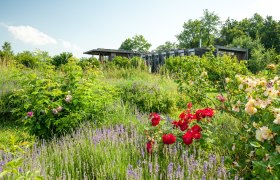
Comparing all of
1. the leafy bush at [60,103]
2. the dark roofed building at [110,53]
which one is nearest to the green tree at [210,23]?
the dark roofed building at [110,53]

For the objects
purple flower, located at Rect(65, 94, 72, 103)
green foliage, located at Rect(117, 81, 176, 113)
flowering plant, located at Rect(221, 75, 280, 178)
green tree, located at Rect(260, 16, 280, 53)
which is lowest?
green foliage, located at Rect(117, 81, 176, 113)

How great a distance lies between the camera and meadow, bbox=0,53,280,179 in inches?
98.8

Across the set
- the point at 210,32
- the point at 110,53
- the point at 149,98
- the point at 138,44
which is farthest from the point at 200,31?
the point at 149,98

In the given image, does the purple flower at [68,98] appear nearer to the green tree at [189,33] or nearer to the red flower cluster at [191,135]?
the red flower cluster at [191,135]

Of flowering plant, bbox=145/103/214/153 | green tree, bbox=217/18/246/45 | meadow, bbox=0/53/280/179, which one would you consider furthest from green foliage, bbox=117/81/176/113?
green tree, bbox=217/18/246/45

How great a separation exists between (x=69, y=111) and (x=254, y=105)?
11.3 ft

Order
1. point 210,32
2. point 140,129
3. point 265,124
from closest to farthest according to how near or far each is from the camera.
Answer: point 265,124 < point 140,129 < point 210,32

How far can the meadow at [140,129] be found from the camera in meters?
2.51

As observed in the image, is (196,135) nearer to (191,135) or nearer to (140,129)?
(191,135)

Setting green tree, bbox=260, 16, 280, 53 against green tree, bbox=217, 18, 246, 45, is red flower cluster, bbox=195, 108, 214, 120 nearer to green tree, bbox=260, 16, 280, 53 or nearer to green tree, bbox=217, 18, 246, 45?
green tree, bbox=260, 16, 280, 53

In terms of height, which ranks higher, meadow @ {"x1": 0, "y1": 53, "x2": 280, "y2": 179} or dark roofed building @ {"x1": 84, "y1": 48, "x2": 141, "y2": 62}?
dark roofed building @ {"x1": 84, "y1": 48, "x2": 141, "y2": 62}

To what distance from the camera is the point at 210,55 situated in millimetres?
6266

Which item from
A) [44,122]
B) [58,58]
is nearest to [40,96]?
[44,122]

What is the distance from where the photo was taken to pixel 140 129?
4719 millimetres
